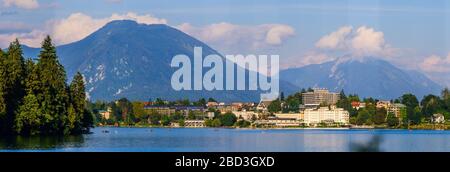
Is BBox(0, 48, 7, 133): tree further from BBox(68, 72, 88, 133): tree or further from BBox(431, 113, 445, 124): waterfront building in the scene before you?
BBox(431, 113, 445, 124): waterfront building

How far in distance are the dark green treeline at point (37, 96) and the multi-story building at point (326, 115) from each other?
1574 cm

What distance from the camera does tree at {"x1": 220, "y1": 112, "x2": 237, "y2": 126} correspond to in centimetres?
6462

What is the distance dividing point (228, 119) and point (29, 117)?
84.4 ft

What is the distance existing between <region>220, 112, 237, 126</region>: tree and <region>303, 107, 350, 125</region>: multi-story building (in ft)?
17.1

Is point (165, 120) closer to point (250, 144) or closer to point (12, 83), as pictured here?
point (12, 83)

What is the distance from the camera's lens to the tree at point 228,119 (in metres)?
64.6

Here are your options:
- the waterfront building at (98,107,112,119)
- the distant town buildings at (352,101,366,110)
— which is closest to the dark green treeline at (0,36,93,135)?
the distant town buildings at (352,101,366,110)

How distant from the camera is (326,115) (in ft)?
198

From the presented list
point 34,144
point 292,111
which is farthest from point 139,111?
point 34,144

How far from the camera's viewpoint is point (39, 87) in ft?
154
